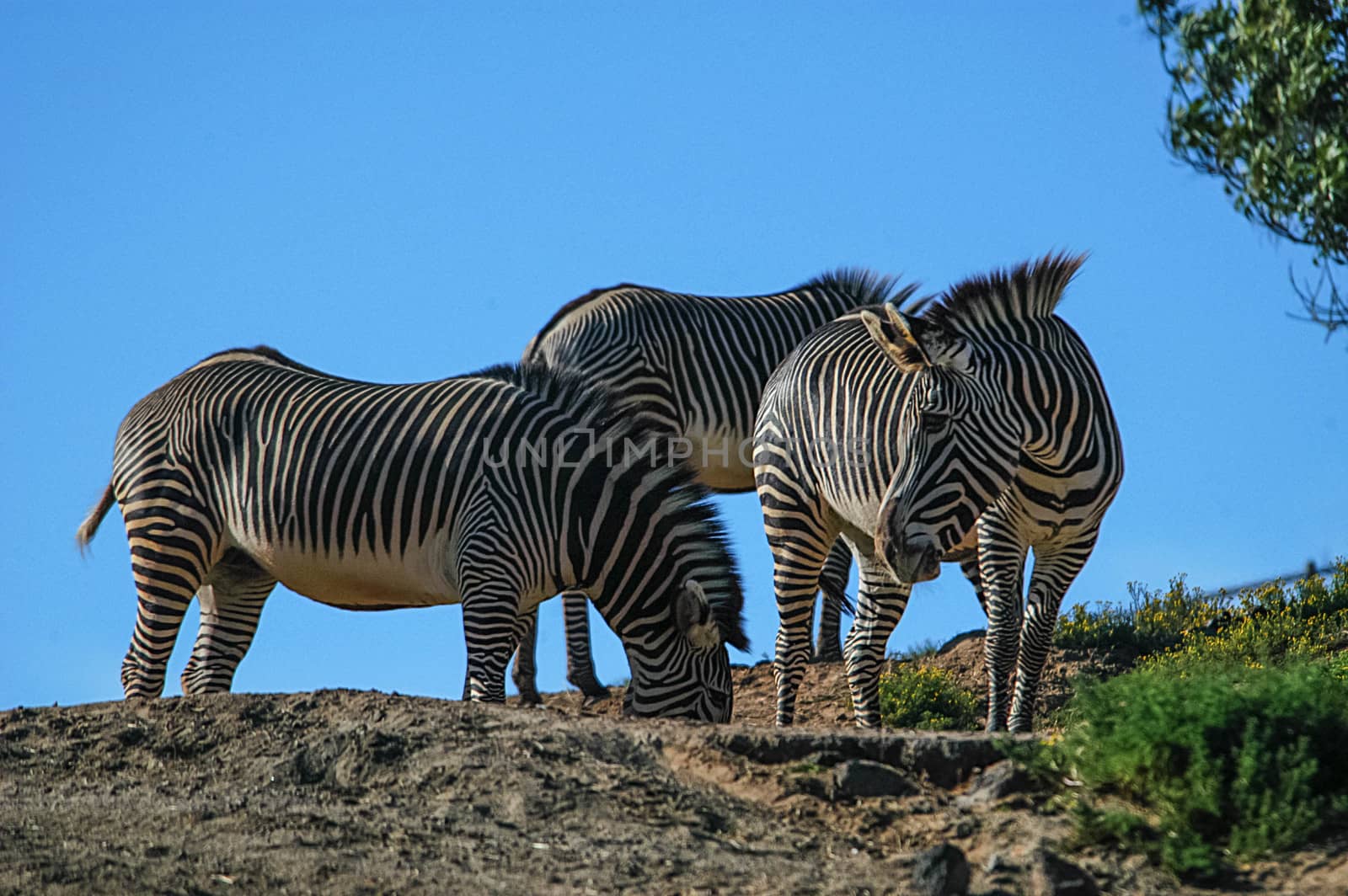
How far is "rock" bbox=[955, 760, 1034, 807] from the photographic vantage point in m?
6.20

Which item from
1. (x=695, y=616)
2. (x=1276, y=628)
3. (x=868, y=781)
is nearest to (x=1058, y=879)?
(x=868, y=781)

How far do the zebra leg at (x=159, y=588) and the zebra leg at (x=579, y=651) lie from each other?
13.3 ft

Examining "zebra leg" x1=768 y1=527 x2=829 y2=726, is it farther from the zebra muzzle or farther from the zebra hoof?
the zebra hoof

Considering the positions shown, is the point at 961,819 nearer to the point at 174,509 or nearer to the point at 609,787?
the point at 609,787

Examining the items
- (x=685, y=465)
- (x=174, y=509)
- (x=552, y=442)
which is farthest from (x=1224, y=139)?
(x=174, y=509)

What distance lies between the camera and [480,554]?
9555 millimetres

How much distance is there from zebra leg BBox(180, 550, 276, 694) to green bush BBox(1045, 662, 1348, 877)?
7.30 metres

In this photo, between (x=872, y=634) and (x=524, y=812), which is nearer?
(x=524, y=812)

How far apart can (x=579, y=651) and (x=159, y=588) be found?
437cm

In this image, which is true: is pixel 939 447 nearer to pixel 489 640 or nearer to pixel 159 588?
pixel 489 640

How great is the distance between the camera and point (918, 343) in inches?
364

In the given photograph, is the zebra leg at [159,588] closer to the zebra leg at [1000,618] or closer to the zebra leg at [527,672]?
the zebra leg at [527,672]

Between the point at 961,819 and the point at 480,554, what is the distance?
4325mm

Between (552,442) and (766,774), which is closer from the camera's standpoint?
(766,774)
